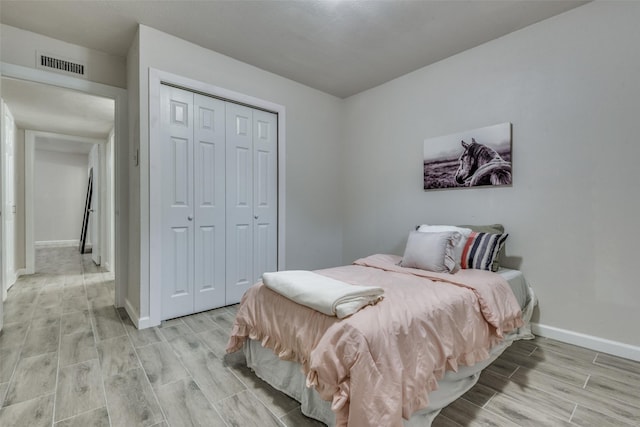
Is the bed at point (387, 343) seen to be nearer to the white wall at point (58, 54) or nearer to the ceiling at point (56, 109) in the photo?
the white wall at point (58, 54)

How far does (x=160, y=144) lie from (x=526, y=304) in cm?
339

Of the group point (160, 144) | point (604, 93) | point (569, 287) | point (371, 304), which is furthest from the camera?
point (160, 144)

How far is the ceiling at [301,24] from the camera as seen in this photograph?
2217 millimetres

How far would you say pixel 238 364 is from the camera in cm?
193

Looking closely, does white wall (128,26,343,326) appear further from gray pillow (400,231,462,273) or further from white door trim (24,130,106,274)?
white door trim (24,130,106,274)

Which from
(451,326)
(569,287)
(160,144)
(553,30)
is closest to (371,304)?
(451,326)

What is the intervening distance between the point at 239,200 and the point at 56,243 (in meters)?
7.31

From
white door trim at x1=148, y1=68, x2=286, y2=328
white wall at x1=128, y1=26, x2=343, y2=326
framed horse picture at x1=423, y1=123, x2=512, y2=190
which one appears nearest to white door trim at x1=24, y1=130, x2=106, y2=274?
white wall at x1=128, y1=26, x2=343, y2=326

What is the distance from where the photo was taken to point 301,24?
8.05ft

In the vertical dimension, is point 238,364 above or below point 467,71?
below

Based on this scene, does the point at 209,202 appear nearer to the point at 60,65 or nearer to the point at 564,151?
the point at 60,65

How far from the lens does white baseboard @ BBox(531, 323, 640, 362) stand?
203 cm

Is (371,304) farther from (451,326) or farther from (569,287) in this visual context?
(569,287)

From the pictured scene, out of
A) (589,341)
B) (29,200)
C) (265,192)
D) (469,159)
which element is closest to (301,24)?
(265,192)
